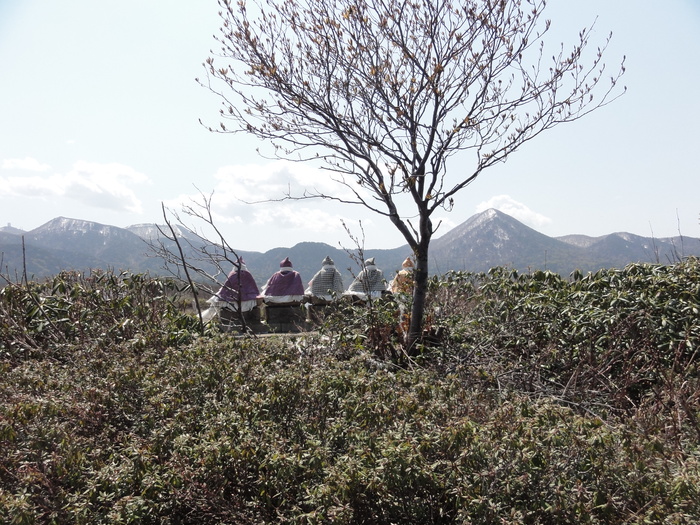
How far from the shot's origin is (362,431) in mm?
2377

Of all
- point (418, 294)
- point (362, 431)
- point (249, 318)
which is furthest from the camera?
point (249, 318)

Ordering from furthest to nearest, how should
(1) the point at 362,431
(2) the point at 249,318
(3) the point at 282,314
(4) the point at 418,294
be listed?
1. (3) the point at 282,314
2. (2) the point at 249,318
3. (4) the point at 418,294
4. (1) the point at 362,431

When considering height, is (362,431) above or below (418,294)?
below

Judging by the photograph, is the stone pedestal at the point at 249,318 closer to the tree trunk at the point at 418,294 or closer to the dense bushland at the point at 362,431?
the dense bushland at the point at 362,431

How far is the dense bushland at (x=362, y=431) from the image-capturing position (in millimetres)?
2025

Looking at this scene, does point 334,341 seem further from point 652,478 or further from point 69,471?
point 652,478

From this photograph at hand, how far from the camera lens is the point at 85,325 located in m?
5.44

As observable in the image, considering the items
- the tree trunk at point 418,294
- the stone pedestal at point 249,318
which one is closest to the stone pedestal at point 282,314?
the stone pedestal at point 249,318

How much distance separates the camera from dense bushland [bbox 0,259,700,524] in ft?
6.64

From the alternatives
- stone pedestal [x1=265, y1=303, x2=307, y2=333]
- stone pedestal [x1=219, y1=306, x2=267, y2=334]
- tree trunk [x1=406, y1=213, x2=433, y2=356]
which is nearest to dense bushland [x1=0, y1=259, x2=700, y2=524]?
tree trunk [x1=406, y1=213, x2=433, y2=356]

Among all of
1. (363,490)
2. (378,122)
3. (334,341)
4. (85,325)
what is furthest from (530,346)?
(85,325)

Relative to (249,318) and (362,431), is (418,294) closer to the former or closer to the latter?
(362,431)

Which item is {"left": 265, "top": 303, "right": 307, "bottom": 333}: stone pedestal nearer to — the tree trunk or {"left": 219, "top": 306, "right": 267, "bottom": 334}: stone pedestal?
{"left": 219, "top": 306, "right": 267, "bottom": 334}: stone pedestal

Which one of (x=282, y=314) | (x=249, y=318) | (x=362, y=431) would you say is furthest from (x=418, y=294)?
(x=282, y=314)
